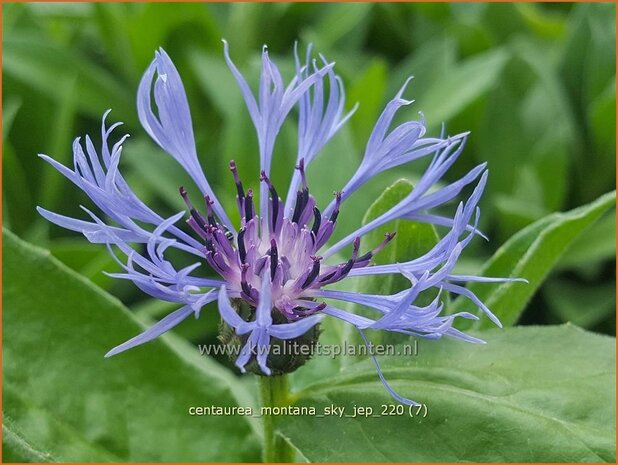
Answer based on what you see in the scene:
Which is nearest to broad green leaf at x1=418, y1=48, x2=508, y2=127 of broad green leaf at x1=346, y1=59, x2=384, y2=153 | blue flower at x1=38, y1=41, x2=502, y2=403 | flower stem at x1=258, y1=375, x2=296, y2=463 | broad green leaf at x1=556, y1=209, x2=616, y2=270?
broad green leaf at x1=346, y1=59, x2=384, y2=153

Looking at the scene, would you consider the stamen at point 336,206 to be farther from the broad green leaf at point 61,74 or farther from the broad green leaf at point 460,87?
the broad green leaf at point 61,74

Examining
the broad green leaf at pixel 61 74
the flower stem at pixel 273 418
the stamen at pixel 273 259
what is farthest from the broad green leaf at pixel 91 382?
the broad green leaf at pixel 61 74

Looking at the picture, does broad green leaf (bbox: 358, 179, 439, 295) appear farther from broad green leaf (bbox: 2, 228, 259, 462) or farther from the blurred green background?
the blurred green background

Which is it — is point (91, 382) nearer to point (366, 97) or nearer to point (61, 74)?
point (366, 97)

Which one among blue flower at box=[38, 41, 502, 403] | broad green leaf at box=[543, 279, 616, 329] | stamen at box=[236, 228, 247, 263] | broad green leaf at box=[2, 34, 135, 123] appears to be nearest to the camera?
blue flower at box=[38, 41, 502, 403]

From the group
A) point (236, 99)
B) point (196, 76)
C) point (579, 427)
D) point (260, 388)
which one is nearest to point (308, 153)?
point (260, 388)

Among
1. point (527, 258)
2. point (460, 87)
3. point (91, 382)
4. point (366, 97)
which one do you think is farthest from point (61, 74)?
point (527, 258)
